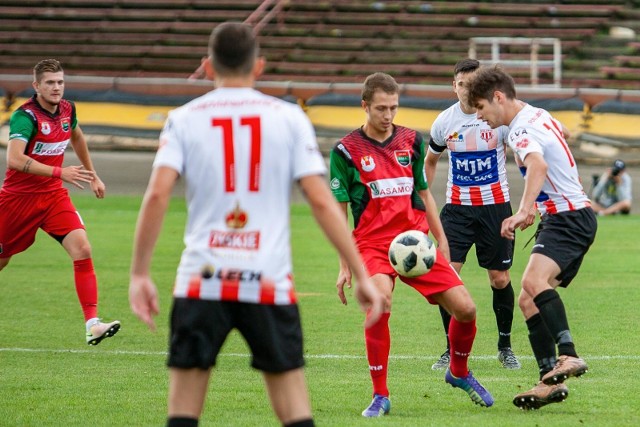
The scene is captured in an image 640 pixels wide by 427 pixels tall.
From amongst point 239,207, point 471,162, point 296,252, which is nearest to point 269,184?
point 239,207

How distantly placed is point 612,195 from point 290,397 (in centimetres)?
1816

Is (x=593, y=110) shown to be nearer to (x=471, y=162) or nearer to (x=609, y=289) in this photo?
(x=609, y=289)

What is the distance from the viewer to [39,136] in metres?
9.62

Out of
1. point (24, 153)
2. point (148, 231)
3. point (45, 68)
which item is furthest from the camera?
point (24, 153)

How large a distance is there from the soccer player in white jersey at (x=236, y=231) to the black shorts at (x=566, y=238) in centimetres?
274

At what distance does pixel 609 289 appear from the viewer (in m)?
13.1

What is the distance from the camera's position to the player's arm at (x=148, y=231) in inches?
172

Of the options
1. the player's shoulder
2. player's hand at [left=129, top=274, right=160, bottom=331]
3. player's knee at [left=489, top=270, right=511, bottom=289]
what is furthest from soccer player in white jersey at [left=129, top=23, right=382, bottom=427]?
player's knee at [left=489, top=270, right=511, bottom=289]

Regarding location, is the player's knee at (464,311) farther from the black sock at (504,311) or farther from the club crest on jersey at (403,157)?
the black sock at (504,311)

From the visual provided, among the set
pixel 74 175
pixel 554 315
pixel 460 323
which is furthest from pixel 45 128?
pixel 554 315

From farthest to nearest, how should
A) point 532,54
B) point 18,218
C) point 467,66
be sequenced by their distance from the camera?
point 532,54
point 18,218
point 467,66

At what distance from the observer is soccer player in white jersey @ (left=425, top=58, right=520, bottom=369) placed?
904cm

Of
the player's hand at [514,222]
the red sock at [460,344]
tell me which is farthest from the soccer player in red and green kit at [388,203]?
the player's hand at [514,222]

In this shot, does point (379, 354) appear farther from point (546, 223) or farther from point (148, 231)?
point (148, 231)
